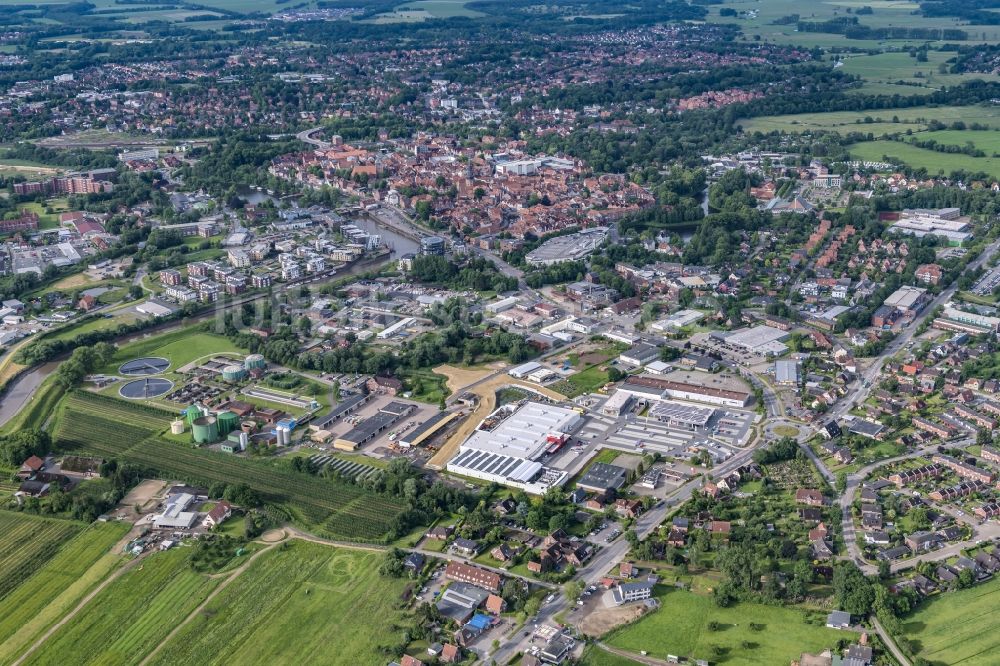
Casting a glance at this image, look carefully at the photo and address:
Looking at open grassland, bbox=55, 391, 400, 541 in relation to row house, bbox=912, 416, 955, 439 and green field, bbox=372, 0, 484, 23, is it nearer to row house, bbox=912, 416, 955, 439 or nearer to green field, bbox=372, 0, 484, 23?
row house, bbox=912, 416, 955, 439

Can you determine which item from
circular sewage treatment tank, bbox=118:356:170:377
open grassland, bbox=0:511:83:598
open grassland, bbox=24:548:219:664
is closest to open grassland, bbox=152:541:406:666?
open grassland, bbox=24:548:219:664

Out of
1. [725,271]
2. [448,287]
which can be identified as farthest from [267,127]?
[725,271]

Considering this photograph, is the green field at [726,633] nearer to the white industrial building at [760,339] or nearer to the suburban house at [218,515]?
the suburban house at [218,515]

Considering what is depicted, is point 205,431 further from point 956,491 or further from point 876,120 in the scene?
point 876,120

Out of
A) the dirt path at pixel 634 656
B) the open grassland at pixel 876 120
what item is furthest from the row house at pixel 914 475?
the open grassland at pixel 876 120

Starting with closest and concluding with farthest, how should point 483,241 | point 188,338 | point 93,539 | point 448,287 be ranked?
1. point 93,539
2. point 188,338
3. point 448,287
4. point 483,241

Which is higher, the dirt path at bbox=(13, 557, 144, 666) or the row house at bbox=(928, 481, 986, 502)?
the row house at bbox=(928, 481, 986, 502)

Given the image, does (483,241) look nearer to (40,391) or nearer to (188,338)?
(188,338)
